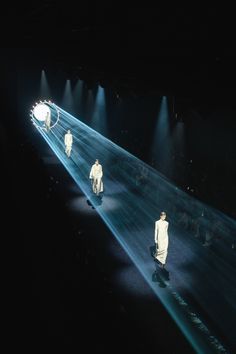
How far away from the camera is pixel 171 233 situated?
11.8m

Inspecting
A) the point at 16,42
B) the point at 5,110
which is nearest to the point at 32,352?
the point at 16,42

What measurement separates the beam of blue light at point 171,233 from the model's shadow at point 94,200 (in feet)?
0.58

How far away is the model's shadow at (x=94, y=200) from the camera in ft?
44.9

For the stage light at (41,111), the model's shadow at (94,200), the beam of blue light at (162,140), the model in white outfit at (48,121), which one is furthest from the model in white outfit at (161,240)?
the model in white outfit at (48,121)

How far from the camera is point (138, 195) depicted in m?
15.9

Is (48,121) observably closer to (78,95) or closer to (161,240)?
(78,95)

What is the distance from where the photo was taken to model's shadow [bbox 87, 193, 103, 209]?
13672 millimetres

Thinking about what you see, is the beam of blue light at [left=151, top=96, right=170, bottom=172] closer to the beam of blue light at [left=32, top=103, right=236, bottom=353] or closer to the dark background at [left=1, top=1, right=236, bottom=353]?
the beam of blue light at [left=32, top=103, right=236, bottom=353]

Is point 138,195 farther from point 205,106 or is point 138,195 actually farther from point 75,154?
point 75,154

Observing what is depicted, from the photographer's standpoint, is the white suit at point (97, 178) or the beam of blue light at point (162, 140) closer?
the white suit at point (97, 178)

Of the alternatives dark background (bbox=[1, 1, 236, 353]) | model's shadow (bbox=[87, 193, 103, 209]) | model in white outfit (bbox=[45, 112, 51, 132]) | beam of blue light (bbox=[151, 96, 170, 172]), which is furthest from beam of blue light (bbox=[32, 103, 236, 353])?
model in white outfit (bbox=[45, 112, 51, 132])

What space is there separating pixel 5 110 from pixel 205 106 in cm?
1205

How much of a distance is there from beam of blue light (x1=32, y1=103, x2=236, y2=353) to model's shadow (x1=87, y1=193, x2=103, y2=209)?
18 centimetres

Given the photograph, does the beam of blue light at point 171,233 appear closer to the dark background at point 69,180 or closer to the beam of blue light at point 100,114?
the dark background at point 69,180
